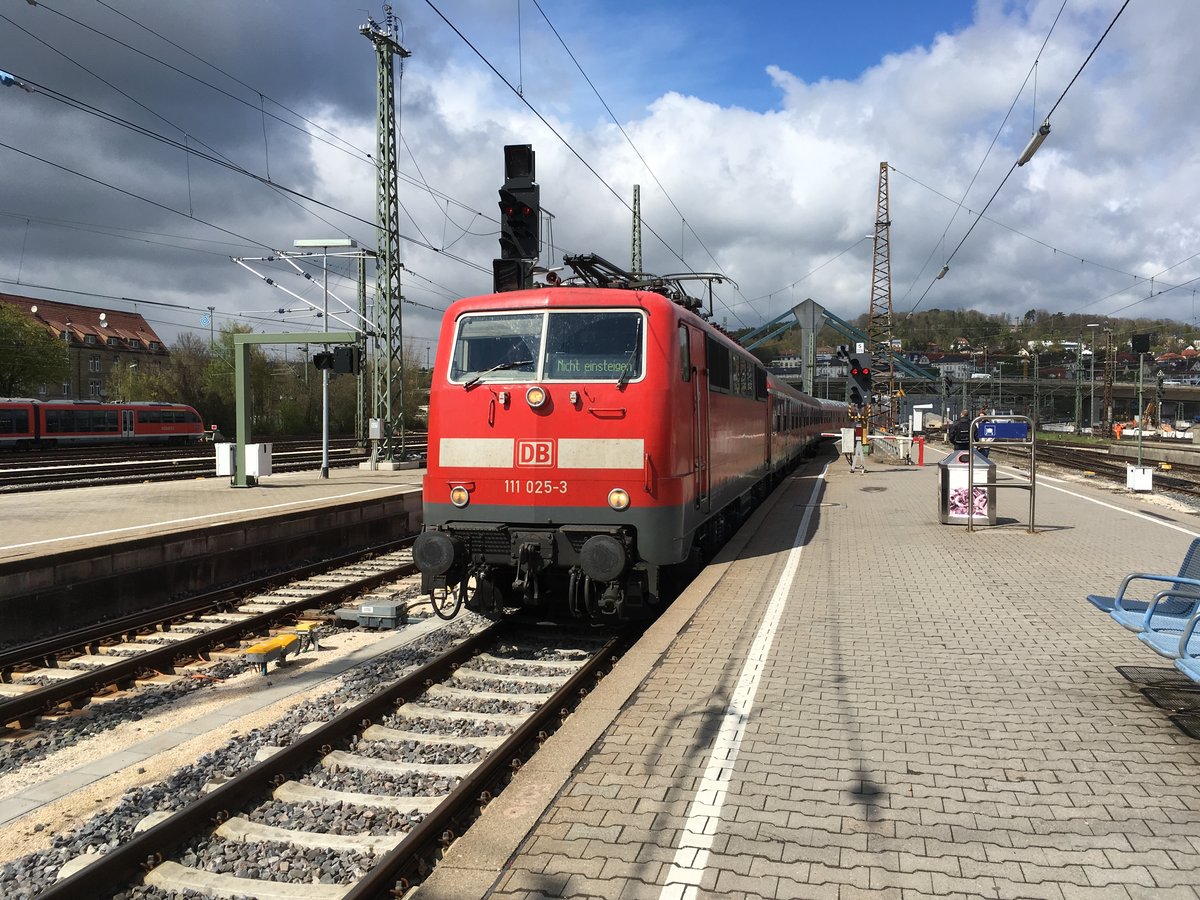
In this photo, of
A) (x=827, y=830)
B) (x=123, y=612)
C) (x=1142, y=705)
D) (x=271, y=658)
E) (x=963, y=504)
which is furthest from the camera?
(x=963, y=504)

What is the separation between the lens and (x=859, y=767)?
14.0 ft

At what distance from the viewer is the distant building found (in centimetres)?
7588

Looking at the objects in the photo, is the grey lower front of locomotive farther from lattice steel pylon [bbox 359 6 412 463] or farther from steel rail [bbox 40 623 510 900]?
lattice steel pylon [bbox 359 6 412 463]

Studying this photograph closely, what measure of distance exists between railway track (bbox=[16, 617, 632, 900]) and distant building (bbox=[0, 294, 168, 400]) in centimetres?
7742

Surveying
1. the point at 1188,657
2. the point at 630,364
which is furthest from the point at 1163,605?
the point at 630,364

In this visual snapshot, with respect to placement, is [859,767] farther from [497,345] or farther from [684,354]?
[497,345]

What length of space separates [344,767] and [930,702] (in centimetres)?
356

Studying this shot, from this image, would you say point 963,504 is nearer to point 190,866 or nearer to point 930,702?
point 930,702

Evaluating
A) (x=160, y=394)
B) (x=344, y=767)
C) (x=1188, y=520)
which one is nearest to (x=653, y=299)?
(x=344, y=767)

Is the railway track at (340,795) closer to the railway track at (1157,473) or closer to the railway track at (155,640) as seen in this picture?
the railway track at (155,640)

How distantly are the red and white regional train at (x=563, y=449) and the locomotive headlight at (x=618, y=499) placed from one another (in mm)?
12

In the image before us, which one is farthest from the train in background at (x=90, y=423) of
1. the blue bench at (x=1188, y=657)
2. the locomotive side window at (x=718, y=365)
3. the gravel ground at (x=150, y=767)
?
the blue bench at (x=1188, y=657)

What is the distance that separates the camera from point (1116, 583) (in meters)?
8.43

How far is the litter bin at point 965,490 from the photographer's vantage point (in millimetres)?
12523
